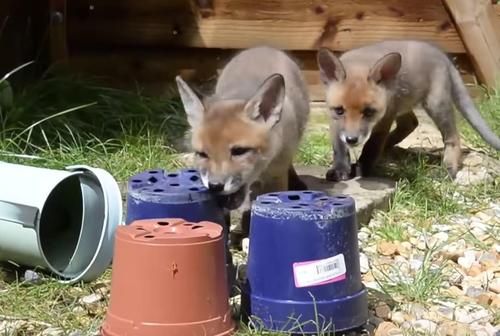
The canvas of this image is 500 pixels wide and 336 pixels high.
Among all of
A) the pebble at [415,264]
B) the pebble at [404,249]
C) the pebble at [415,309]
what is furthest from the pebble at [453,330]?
the pebble at [404,249]

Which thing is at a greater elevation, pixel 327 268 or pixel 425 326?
pixel 327 268

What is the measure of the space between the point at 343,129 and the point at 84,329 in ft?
7.36

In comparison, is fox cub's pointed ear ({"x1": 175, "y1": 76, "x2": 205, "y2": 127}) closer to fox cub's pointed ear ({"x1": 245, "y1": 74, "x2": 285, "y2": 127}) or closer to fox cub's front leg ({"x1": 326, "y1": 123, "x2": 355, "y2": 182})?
fox cub's pointed ear ({"x1": 245, "y1": 74, "x2": 285, "y2": 127})

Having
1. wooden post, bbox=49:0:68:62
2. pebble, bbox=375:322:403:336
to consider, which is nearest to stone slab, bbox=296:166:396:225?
pebble, bbox=375:322:403:336

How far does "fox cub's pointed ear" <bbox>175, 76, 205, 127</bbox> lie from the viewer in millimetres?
4307

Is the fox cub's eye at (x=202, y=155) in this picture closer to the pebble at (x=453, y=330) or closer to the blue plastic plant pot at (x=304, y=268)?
the blue plastic plant pot at (x=304, y=268)

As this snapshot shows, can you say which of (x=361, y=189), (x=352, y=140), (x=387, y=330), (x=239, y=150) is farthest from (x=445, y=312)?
(x=352, y=140)

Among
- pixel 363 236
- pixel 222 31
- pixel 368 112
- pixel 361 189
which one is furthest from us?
pixel 222 31

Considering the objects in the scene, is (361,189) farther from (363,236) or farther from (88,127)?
(88,127)

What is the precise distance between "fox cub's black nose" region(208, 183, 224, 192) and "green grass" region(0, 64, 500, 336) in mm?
592

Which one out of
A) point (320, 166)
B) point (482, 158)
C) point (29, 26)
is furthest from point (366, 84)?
point (29, 26)

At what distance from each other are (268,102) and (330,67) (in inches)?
46.5

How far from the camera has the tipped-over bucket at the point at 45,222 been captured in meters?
3.79

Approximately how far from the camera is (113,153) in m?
5.62
